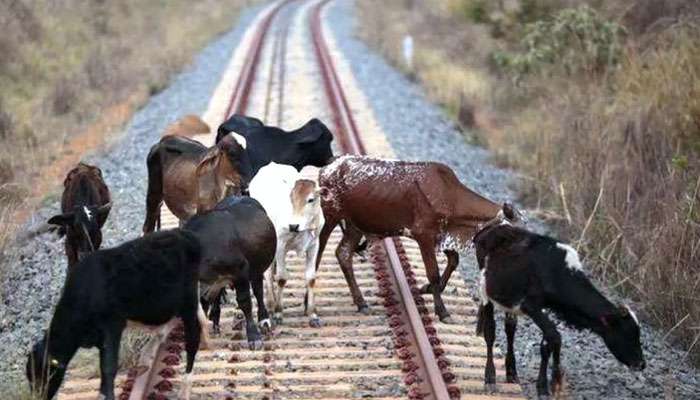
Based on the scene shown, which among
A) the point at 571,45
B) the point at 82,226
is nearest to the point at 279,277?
the point at 82,226

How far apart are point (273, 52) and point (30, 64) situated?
6.92 m

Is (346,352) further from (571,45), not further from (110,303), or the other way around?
(571,45)

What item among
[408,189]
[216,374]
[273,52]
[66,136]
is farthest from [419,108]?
[216,374]

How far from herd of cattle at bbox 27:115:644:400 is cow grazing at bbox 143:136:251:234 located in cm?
1

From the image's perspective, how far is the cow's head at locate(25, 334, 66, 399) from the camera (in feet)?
23.2

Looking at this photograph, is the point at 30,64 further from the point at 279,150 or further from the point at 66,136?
the point at 279,150

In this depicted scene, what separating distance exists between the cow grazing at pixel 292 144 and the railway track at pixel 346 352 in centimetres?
118

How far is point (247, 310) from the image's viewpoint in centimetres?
866

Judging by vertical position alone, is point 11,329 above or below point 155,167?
below

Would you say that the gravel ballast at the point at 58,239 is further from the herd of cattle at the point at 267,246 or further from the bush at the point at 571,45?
the bush at the point at 571,45

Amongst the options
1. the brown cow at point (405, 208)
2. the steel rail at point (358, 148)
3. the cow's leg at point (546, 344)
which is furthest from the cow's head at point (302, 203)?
the cow's leg at point (546, 344)

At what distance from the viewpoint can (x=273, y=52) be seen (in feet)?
98.9

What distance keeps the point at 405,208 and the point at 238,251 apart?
192cm

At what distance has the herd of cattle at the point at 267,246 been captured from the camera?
7148 mm
